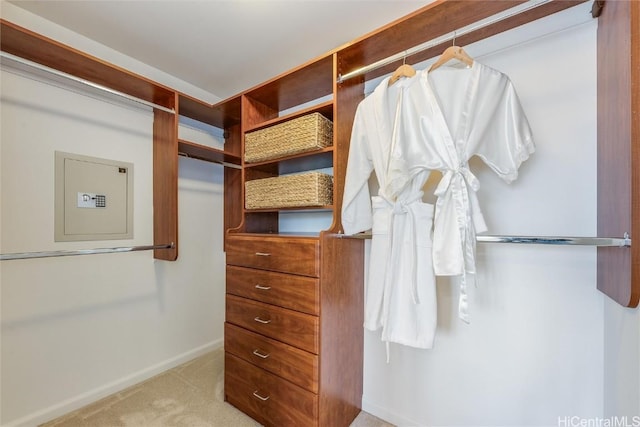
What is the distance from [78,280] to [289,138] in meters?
1.65

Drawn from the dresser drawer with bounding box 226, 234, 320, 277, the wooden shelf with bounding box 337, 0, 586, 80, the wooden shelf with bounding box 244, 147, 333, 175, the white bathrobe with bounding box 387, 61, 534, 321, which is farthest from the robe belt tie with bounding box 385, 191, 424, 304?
the wooden shelf with bounding box 337, 0, 586, 80

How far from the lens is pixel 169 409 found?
65.5 inches

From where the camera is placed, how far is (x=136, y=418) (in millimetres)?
1584

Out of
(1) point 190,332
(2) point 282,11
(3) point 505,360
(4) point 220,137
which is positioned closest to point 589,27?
(2) point 282,11

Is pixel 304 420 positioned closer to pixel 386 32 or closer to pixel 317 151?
pixel 317 151

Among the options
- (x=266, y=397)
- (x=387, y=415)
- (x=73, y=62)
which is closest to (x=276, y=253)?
(x=266, y=397)

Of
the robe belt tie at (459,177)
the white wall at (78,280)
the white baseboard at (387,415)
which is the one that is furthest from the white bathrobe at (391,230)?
the white wall at (78,280)

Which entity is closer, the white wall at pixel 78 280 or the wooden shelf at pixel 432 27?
the wooden shelf at pixel 432 27

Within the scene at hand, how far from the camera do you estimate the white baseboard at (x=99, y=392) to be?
4.91ft

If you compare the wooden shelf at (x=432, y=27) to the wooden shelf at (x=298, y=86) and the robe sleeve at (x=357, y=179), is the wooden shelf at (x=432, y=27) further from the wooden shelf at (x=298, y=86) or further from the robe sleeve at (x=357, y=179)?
the robe sleeve at (x=357, y=179)

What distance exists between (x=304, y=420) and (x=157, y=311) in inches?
57.9

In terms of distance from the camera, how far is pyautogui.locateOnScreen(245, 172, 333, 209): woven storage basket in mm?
1451

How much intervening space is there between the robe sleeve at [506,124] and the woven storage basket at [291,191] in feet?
2.46

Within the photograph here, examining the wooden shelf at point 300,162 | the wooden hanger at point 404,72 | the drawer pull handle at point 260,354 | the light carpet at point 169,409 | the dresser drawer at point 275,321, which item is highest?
the wooden hanger at point 404,72
